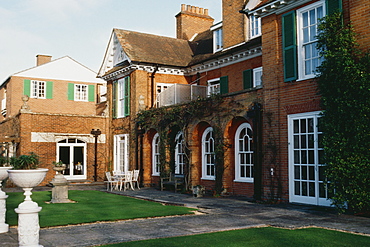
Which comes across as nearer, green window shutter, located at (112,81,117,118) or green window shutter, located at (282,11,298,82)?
green window shutter, located at (282,11,298,82)

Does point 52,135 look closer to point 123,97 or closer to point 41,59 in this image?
point 123,97

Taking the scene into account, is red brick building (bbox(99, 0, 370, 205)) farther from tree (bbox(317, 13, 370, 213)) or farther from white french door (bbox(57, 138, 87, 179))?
white french door (bbox(57, 138, 87, 179))

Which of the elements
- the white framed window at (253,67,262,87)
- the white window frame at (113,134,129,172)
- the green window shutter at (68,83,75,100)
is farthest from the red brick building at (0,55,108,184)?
the white framed window at (253,67,262,87)

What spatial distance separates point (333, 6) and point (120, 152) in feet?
49.3

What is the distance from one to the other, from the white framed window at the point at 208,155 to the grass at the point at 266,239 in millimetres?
8272

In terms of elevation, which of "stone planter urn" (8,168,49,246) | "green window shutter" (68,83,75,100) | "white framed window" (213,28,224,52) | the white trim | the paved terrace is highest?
"white framed window" (213,28,224,52)

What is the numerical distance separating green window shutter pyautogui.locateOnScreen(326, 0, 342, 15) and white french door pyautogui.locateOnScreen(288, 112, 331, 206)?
282cm

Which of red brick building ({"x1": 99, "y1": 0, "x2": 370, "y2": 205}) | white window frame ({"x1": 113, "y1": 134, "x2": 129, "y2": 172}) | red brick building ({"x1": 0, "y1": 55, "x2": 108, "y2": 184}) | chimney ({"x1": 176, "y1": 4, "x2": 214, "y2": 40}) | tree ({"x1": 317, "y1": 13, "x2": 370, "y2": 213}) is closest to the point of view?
tree ({"x1": 317, "y1": 13, "x2": 370, "y2": 213})

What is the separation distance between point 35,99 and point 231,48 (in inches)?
745

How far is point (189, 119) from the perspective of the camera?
16.6 meters

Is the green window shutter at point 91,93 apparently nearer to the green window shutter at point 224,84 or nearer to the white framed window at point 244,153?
the green window shutter at point 224,84

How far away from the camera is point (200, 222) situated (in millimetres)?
9188

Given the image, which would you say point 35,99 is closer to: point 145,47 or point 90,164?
point 90,164

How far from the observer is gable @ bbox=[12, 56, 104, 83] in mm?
31500
